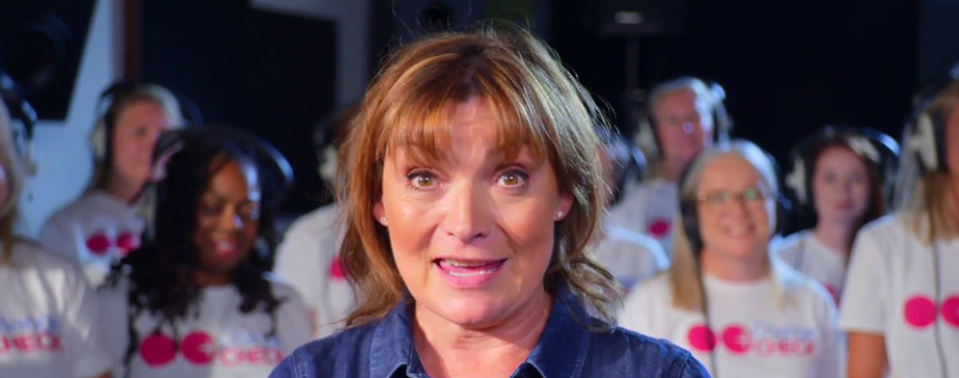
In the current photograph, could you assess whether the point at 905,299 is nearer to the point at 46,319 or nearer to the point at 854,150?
the point at 854,150

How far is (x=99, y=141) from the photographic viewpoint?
4.58 m

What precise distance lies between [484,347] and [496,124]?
289 millimetres

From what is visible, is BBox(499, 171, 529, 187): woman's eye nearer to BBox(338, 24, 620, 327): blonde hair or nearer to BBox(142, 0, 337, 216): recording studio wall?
BBox(338, 24, 620, 327): blonde hair

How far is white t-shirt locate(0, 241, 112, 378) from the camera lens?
3143 millimetres

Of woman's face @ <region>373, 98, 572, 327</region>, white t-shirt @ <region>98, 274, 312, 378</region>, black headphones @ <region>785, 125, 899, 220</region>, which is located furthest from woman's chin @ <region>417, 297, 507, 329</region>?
black headphones @ <region>785, 125, 899, 220</region>

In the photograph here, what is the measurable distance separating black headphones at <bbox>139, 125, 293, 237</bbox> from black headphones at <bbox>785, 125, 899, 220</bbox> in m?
1.88

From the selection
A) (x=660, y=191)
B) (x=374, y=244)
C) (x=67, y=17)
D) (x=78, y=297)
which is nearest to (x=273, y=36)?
(x=67, y=17)

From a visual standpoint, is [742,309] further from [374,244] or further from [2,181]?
[374,244]

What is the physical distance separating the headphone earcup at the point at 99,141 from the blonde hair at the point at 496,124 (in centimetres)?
292

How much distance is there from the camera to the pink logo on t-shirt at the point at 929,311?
132 inches

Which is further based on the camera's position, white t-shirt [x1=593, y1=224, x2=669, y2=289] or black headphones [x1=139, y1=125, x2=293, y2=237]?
white t-shirt [x1=593, y1=224, x2=669, y2=289]

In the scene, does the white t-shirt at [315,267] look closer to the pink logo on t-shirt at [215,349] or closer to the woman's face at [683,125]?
the pink logo on t-shirt at [215,349]

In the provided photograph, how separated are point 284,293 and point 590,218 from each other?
2042 mm

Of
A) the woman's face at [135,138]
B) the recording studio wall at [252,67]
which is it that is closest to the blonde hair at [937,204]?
the woman's face at [135,138]
